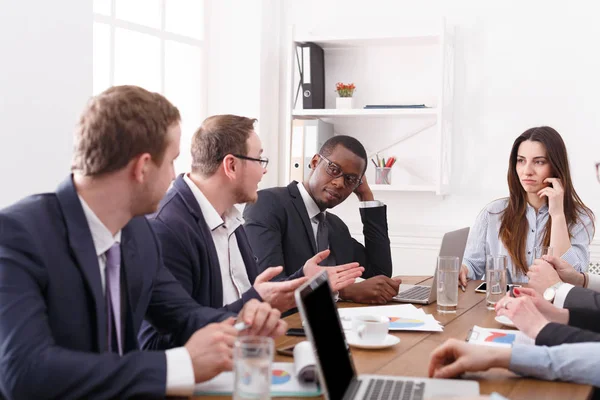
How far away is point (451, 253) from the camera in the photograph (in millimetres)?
2672

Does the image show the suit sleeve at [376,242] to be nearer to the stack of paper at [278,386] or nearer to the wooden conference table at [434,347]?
the wooden conference table at [434,347]

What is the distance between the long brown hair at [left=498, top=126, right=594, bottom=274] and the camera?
3439mm

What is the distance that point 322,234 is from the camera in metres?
3.18

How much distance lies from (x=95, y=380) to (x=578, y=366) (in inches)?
38.9

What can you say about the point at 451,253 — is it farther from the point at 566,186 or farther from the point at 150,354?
the point at 150,354

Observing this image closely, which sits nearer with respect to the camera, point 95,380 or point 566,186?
point 95,380

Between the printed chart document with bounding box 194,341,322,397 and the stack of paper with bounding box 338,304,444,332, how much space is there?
505 millimetres

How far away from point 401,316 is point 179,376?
1007 millimetres

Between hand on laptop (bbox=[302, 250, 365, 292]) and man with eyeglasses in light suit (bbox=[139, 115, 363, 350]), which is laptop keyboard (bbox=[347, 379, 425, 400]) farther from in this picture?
hand on laptop (bbox=[302, 250, 365, 292])

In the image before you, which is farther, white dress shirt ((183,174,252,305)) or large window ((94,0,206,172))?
large window ((94,0,206,172))

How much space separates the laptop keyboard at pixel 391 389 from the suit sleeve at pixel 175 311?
50cm

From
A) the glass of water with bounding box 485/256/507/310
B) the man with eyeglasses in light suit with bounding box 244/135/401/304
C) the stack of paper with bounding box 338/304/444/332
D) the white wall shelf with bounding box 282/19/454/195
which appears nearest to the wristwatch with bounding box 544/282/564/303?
the glass of water with bounding box 485/256/507/310

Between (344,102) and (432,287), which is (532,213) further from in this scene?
(344,102)

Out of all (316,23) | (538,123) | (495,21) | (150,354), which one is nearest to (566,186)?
(538,123)
